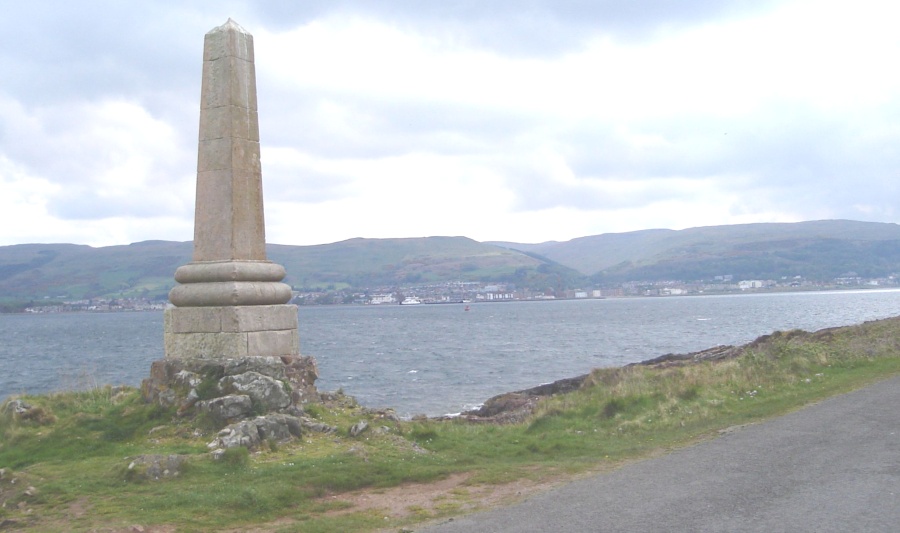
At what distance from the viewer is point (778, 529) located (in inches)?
266

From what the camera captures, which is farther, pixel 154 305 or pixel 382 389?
pixel 154 305

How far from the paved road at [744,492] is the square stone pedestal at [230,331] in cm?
536

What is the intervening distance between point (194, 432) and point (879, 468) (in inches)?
315

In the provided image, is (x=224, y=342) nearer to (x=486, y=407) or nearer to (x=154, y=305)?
(x=486, y=407)

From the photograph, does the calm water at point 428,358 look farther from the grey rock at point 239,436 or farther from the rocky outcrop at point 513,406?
the grey rock at point 239,436

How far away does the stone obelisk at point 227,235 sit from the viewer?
1218 centimetres

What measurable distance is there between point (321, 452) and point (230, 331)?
269 centimetres

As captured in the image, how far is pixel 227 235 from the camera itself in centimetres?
1242

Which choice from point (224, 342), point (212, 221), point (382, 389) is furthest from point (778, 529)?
point (382, 389)

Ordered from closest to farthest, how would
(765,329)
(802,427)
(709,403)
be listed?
(802,427) < (709,403) < (765,329)

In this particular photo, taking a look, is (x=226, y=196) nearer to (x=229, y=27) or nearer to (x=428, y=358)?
(x=229, y=27)

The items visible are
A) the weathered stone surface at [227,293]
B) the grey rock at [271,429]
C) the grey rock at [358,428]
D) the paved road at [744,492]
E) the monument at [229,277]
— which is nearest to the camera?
the paved road at [744,492]

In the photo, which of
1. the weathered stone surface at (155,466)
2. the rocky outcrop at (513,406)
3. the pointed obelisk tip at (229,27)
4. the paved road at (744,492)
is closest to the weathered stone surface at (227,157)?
the pointed obelisk tip at (229,27)

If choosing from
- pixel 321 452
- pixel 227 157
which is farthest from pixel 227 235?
pixel 321 452
